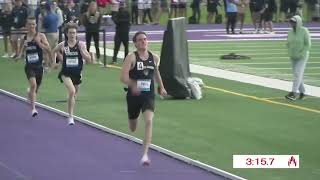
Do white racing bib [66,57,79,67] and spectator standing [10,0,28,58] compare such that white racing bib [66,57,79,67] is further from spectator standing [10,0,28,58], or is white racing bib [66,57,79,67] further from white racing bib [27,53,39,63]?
spectator standing [10,0,28,58]

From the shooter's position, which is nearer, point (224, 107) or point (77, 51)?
point (77, 51)

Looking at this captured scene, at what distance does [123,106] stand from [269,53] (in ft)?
44.8

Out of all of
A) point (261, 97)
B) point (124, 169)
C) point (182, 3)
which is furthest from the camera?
point (182, 3)

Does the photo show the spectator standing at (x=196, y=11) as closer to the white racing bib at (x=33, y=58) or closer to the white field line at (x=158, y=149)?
the white field line at (x=158, y=149)

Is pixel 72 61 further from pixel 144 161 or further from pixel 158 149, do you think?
pixel 144 161

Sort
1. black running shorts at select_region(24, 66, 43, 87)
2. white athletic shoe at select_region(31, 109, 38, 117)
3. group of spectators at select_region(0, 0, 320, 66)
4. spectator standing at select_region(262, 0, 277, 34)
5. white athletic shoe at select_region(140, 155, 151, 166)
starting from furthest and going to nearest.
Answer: spectator standing at select_region(262, 0, 277, 34), group of spectators at select_region(0, 0, 320, 66), black running shorts at select_region(24, 66, 43, 87), white athletic shoe at select_region(31, 109, 38, 117), white athletic shoe at select_region(140, 155, 151, 166)

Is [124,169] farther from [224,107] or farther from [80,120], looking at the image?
[224,107]

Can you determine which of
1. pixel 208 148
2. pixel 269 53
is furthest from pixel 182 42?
pixel 269 53

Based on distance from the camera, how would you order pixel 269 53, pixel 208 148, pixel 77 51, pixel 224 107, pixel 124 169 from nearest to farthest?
pixel 124 169
pixel 208 148
pixel 77 51
pixel 224 107
pixel 269 53

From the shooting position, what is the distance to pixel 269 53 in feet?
97.0

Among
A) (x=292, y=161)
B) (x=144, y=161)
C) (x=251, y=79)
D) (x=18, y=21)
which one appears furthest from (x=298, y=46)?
(x=18, y=21)

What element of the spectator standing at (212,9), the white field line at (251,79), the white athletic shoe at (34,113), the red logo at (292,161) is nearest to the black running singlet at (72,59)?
the white athletic shoe at (34,113)

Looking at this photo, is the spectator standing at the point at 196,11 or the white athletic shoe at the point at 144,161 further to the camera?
the spectator standing at the point at 196,11

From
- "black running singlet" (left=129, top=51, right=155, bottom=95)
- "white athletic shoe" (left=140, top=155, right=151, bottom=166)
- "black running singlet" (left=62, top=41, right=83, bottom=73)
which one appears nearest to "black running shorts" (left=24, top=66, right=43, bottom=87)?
"black running singlet" (left=62, top=41, right=83, bottom=73)
